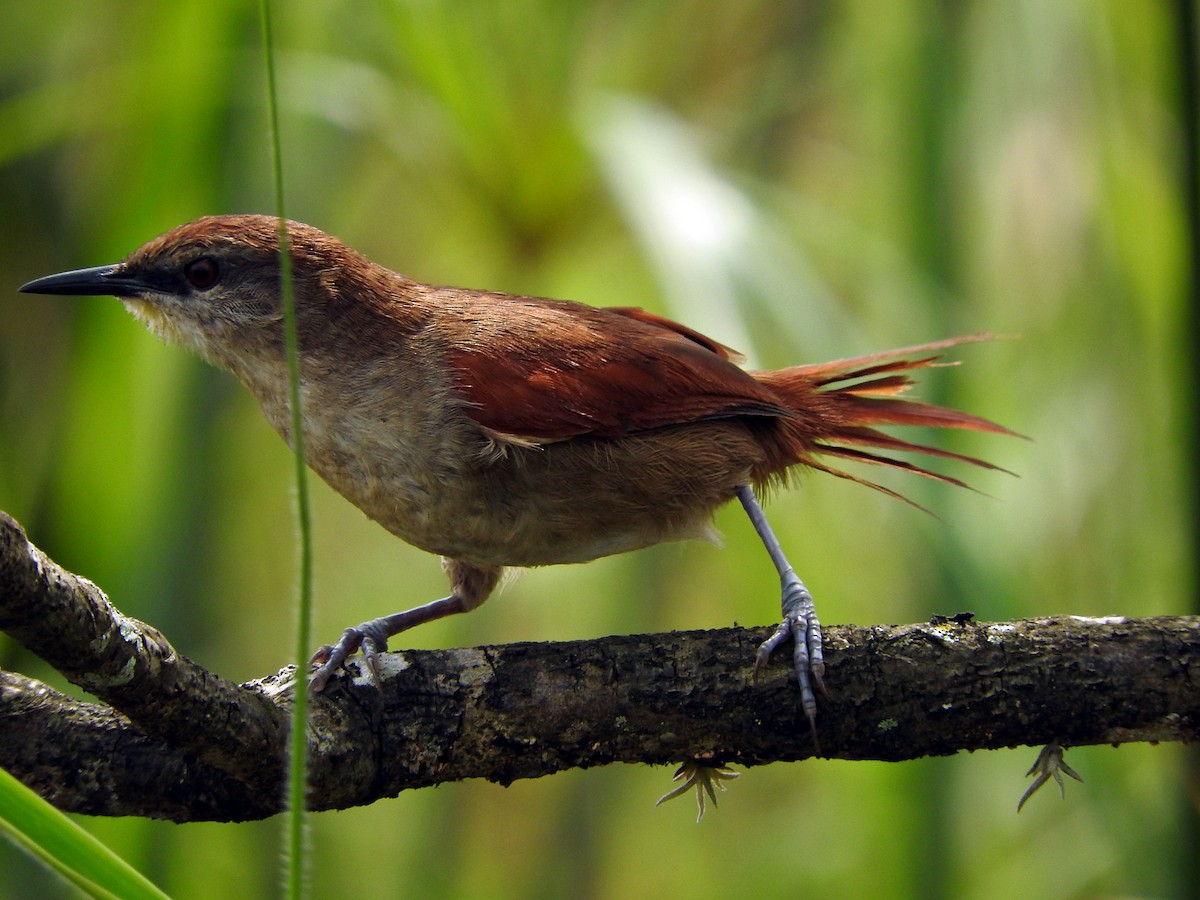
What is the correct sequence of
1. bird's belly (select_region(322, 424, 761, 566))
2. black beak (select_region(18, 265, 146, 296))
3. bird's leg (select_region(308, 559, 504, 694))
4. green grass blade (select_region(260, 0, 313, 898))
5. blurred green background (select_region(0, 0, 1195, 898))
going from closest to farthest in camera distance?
green grass blade (select_region(260, 0, 313, 898))
bird's leg (select_region(308, 559, 504, 694))
bird's belly (select_region(322, 424, 761, 566))
black beak (select_region(18, 265, 146, 296))
blurred green background (select_region(0, 0, 1195, 898))

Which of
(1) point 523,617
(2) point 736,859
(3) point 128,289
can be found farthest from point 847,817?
(3) point 128,289

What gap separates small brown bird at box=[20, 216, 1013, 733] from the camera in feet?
7.55

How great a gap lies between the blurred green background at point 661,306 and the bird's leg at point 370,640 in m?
0.93

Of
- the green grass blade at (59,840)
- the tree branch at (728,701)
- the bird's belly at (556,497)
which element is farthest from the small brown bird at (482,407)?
the green grass blade at (59,840)

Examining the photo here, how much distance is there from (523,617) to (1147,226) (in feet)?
8.97

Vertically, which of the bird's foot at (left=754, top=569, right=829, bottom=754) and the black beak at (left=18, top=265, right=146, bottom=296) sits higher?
the black beak at (left=18, top=265, right=146, bottom=296)

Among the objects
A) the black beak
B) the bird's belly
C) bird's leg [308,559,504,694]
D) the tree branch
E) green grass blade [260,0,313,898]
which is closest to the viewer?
green grass blade [260,0,313,898]

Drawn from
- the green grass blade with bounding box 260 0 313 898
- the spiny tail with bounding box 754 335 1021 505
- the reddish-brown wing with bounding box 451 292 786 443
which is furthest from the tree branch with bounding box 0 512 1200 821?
the green grass blade with bounding box 260 0 313 898

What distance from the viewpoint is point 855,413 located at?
2.74 m

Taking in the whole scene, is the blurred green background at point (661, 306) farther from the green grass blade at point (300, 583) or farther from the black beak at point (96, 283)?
the green grass blade at point (300, 583)

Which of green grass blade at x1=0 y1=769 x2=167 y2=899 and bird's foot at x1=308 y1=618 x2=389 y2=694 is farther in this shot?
bird's foot at x1=308 y1=618 x2=389 y2=694

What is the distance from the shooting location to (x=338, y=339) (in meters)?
2.48

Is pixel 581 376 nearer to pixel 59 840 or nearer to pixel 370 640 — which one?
pixel 370 640

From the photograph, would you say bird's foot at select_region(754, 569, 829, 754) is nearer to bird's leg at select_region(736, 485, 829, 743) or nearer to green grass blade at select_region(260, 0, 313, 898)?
bird's leg at select_region(736, 485, 829, 743)
